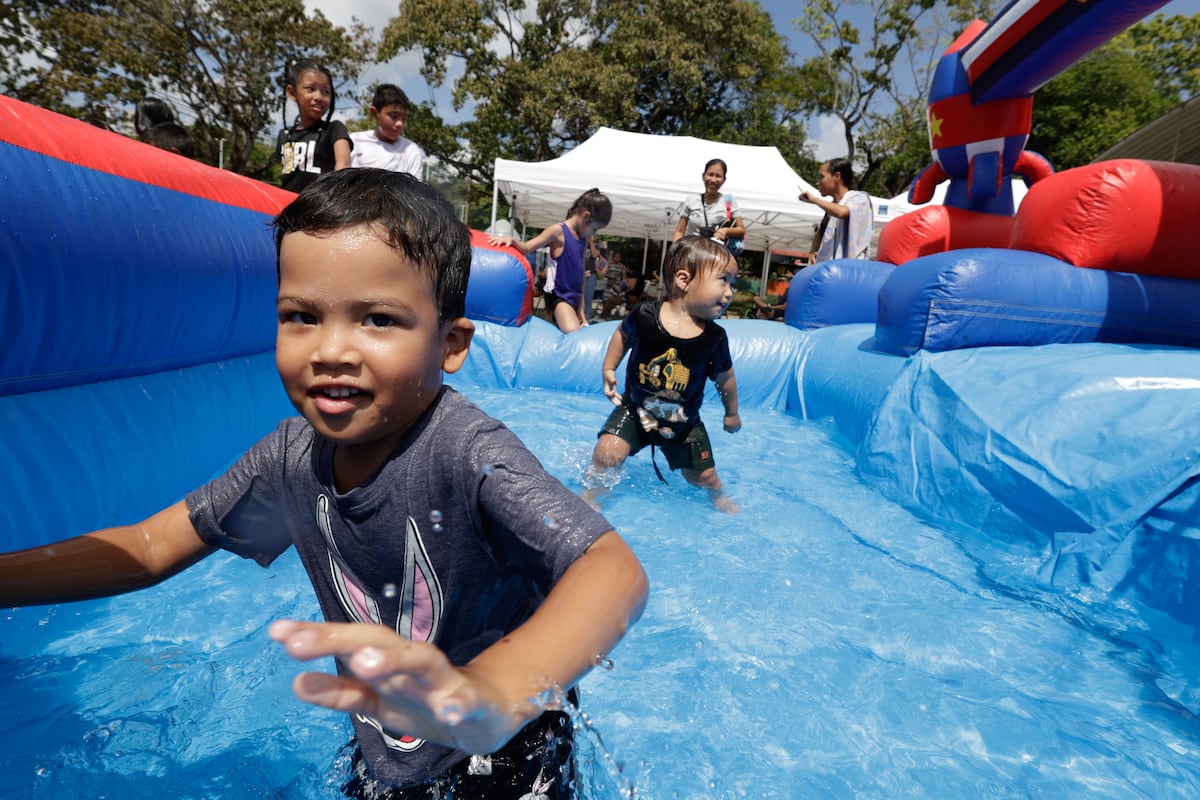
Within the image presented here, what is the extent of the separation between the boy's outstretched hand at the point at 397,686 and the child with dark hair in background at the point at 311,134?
12.0ft

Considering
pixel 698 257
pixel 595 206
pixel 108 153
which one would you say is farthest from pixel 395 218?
pixel 595 206

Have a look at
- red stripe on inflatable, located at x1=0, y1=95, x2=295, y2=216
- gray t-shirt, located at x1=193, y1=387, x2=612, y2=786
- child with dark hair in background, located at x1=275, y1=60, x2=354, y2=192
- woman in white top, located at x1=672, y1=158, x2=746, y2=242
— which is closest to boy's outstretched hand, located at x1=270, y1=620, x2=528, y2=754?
gray t-shirt, located at x1=193, y1=387, x2=612, y2=786

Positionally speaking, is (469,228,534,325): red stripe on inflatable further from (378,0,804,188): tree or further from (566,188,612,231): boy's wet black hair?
(378,0,804,188): tree

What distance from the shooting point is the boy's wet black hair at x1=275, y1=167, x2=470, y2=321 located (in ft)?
3.02

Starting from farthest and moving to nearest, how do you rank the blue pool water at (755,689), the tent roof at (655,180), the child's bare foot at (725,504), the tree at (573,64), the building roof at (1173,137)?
the tree at (573,64)
the building roof at (1173,137)
the tent roof at (655,180)
the child's bare foot at (725,504)
the blue pool water at (755,689)

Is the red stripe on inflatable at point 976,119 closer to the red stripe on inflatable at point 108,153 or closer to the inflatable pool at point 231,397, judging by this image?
the inflatable pool at point 231,397

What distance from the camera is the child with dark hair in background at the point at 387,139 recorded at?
4277 millimetres

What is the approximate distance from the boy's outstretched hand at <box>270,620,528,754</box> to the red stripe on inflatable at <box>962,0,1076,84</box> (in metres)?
4.44

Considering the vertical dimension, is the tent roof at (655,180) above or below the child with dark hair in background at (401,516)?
above

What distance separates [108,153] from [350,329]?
177cm

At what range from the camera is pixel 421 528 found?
1001 millimetres

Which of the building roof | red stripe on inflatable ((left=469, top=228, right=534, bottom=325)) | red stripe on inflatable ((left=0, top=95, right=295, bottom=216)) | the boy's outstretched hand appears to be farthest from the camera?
the building roof

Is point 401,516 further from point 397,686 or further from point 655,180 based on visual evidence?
point 655,180

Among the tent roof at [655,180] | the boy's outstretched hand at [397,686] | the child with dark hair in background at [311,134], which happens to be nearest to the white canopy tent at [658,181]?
the tent roof at [655,180]
